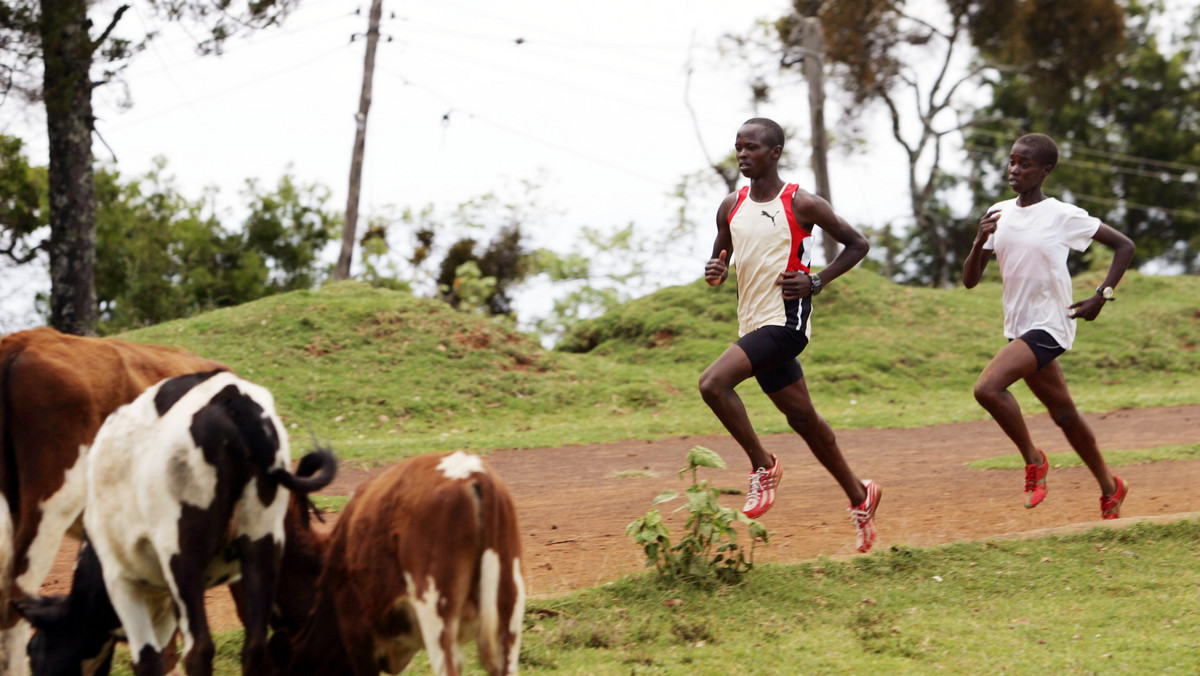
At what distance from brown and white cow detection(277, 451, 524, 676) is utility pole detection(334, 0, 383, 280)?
16.2m

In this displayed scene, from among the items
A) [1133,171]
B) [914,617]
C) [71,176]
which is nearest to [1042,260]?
[914,617]

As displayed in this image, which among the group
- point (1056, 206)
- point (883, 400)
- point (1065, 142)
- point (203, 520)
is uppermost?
point (1065, 142)

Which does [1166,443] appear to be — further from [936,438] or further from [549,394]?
[549,394]

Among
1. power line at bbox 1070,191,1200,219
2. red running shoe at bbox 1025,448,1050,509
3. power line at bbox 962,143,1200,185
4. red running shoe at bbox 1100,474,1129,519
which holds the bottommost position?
red running shoe at bbox 1100,474,1129,519

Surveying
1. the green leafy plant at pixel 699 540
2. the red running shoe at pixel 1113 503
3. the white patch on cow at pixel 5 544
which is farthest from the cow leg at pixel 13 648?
the red running shoe at pixel 1113 503

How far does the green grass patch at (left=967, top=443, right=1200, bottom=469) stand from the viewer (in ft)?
29.0

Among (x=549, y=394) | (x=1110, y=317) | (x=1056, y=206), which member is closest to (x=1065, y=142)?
(x=1110, y=317)

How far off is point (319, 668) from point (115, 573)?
2.53ft

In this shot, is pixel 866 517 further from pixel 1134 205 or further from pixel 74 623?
pixel 1134 205

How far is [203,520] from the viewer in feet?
11.6

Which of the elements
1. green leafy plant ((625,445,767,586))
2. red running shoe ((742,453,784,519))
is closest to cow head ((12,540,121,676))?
green leafy plant ((625,445,767,586))

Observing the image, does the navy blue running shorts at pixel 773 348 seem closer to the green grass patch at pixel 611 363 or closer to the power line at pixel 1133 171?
the green grass patch at pixel 611 363

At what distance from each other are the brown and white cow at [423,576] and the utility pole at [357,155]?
16.2 m

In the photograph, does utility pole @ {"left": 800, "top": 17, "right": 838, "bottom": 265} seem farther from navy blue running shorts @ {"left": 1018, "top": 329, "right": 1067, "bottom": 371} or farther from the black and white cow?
the black and white cow
